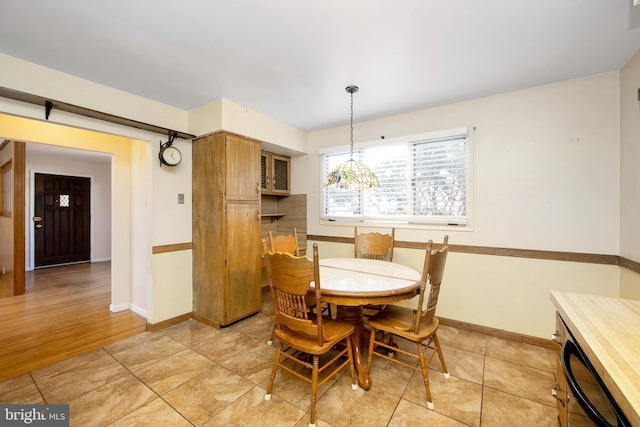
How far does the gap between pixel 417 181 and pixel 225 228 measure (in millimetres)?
2268

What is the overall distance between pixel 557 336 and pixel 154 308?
3344 millimetres

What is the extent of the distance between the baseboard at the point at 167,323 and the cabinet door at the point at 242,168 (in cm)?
152

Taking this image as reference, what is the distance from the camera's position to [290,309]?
1.72 meters

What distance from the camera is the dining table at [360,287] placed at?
175 centimetres

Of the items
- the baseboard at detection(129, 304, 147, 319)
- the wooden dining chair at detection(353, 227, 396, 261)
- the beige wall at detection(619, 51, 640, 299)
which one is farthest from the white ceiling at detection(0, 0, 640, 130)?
the baseboard at detection(129, 304, 147, 319)

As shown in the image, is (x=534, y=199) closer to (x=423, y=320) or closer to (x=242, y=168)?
(x=423, y=320)

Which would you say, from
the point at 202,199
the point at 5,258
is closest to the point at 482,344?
A: the point at 202,199

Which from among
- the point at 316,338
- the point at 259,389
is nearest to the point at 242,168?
the point at 316,338

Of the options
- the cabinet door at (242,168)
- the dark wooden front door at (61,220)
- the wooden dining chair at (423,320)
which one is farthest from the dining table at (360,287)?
the dark wooden front door at (61,220)

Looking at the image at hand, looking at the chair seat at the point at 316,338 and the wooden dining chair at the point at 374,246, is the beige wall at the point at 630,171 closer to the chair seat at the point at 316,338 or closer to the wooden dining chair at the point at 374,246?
the wooden dining chair at the point at 374,246

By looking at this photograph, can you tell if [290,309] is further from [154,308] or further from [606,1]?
[606,1]

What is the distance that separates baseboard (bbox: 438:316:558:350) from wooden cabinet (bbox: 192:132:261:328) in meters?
2.28

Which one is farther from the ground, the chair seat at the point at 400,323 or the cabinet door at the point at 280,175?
the cabinet door at the point at 280,175

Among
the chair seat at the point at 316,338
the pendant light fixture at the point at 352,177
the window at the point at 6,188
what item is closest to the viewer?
the chair seat at the point at 316,338
